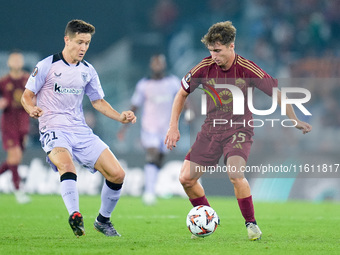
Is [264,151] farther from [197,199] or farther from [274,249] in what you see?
[274,249]

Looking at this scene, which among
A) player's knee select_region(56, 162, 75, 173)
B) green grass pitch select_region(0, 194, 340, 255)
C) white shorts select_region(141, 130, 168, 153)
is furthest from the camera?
white shorts select_region(141, 130, 168, 153)

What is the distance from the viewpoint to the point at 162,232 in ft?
24.0

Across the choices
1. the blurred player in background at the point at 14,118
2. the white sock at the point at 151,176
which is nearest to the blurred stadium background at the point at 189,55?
the white sock at the point at 151,176

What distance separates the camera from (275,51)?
18250 mm

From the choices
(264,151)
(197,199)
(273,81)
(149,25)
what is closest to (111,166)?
(197,199)

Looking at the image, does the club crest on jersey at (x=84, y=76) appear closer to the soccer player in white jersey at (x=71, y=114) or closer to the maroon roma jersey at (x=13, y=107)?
the soccer player in white jersey at (x=71, y=114)

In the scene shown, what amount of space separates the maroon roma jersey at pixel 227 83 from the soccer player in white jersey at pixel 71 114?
79cm

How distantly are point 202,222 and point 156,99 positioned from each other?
251 inches

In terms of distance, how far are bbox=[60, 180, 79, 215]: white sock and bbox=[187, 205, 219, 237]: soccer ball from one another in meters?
1.13

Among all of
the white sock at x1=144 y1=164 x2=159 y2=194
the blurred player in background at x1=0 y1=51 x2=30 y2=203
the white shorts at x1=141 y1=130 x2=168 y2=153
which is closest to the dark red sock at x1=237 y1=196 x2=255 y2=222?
the white sock at x1=144 y1=164 x2=159 y2=194

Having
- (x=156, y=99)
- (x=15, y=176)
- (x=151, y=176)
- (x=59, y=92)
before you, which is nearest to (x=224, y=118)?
(x=59, y=92)

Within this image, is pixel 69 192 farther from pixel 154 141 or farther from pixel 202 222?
pixel 154 141

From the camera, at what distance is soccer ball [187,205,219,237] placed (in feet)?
21.1

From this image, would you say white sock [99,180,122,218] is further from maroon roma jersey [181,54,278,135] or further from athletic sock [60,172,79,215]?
maroon roma jersey [181,54,278,135]
